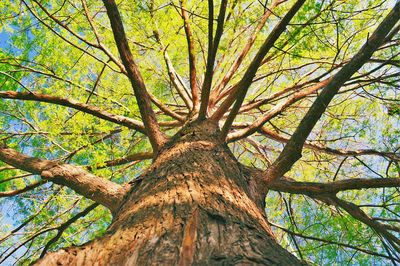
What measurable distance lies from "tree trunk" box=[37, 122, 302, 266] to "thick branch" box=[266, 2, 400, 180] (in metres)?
0.52

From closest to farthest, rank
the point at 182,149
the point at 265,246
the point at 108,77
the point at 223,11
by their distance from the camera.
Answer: the point at 265,246
the point at 223,11
the point at 182,149
the point at 108,77

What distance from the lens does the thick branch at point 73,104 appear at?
3.06m

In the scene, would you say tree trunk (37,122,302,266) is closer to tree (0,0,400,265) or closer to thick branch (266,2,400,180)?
tree (0,0,400,265)

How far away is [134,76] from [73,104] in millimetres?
812

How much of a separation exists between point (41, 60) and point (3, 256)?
7.64 feet

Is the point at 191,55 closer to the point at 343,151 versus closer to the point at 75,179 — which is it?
the point at 75,179

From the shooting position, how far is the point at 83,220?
509 cm

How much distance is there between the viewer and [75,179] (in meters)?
2.73

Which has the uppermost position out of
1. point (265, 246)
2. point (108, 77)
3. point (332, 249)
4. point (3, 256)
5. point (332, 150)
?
point (108, 77)

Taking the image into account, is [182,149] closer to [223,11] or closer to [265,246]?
[223,11]

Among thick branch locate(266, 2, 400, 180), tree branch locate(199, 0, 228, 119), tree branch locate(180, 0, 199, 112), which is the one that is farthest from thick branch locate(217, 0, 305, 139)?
tree branch locate(180, 0, 199, 112)

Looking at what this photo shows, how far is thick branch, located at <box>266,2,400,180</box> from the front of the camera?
96.3 inches

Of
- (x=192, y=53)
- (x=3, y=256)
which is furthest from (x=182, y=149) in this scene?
(x=3, y=256)

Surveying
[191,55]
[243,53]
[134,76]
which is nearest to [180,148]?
[134,76]
